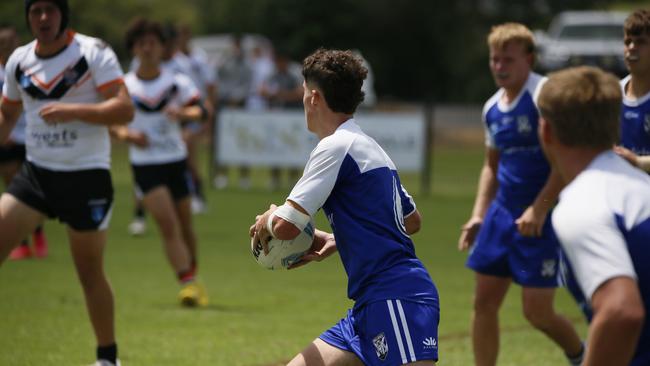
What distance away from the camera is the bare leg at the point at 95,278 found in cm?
667

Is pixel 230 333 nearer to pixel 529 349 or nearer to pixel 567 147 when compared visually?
pixel 529 349

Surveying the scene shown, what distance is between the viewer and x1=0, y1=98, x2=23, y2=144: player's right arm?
22.9 feet

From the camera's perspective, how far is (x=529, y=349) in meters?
8.30

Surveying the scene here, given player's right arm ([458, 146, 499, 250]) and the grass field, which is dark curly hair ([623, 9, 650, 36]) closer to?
player's right arm ([458, 146, 499, 250])

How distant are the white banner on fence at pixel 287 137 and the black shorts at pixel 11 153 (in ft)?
26.4

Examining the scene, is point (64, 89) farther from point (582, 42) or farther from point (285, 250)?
point (582, 42)

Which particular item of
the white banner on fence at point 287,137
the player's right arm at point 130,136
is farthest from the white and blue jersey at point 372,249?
the white banner on fence at point 287,137

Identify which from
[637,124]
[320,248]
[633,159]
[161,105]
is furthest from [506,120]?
[161,105]

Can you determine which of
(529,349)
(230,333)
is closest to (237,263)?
(230,333)

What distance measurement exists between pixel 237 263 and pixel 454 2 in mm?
34871

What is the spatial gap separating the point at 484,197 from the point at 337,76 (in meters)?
2.63

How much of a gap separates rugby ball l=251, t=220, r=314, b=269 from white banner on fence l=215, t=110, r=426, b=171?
Answer: 1463 centimetres

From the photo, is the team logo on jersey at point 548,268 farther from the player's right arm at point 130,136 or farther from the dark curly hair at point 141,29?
the dark curly hair at point 141,29

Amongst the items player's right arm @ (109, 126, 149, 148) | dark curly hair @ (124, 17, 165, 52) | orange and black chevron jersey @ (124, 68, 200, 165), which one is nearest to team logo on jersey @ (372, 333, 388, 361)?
player's right arm @ (109, 126, 149, 148)
